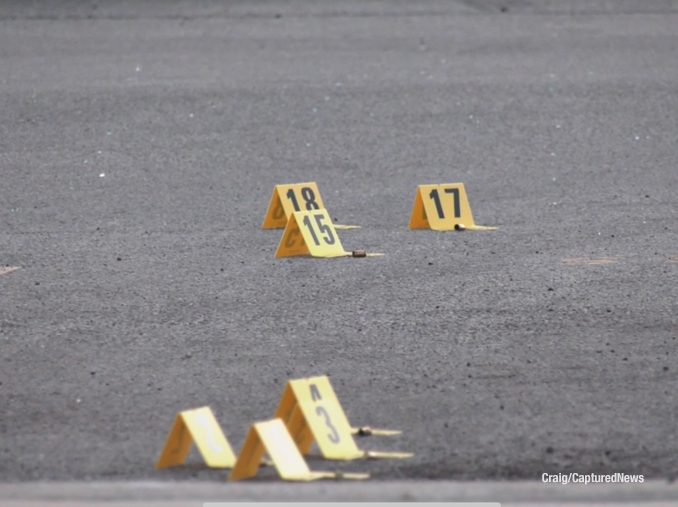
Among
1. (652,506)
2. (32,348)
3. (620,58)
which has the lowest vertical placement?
(652,506)

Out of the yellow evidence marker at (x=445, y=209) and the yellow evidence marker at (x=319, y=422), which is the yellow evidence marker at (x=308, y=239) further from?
the yellow evidence marker at (x=319, y=422)

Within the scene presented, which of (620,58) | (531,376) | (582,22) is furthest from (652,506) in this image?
(582,22)

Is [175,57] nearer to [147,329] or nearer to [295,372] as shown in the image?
[147,329]

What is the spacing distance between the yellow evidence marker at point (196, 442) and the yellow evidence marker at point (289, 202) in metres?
4.81

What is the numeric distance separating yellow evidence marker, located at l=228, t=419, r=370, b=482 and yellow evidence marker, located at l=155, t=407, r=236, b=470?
14 cm

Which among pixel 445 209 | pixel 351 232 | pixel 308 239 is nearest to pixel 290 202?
pixel 351 232

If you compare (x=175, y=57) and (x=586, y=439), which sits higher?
(x=175, y=57)

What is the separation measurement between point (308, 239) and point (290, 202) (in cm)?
110

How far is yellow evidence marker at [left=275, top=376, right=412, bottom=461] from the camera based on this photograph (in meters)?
4.58

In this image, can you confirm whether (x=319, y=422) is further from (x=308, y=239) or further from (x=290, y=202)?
(x=290, y=202)

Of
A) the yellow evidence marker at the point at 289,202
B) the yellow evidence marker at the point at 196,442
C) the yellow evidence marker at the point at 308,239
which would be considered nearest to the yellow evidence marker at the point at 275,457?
the yellow evidence marker at the point at 196,442

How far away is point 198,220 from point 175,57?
611cm

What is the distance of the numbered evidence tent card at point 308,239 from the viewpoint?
8.29 metres

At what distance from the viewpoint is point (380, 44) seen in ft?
51.9
